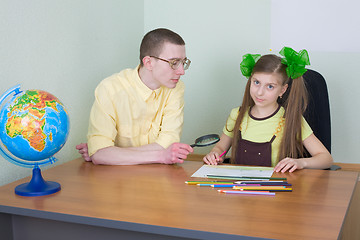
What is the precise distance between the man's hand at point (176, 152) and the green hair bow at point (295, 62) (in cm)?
65

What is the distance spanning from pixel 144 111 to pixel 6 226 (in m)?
0.86

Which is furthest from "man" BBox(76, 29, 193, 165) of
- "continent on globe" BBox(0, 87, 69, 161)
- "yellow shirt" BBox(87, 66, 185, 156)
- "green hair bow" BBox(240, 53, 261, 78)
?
"continent on globe" BBox(0, 87, 69, 161)

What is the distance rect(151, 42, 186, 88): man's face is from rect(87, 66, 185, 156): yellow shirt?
9cm

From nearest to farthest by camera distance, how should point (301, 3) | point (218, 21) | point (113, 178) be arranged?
point (113, 178)
point (301, 3)
point (218, 21)

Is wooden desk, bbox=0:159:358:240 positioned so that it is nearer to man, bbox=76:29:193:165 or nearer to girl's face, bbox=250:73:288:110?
man, bbox=76:29:193:165

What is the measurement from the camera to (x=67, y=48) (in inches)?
89.1

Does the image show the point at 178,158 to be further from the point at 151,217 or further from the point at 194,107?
the point at 194,107

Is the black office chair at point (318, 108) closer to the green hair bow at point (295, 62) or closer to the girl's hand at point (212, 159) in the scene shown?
the green hair bow at point (295, 62)

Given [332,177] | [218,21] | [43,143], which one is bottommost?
[332,177]

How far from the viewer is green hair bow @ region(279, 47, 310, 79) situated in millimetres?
2139

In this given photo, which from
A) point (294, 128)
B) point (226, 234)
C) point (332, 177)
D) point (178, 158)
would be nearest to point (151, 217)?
point (226, 234)

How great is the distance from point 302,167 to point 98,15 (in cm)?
143

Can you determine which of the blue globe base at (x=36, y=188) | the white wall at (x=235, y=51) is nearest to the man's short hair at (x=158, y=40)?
the blue globe base at (x=36, y=188)

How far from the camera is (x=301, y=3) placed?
2768mm
